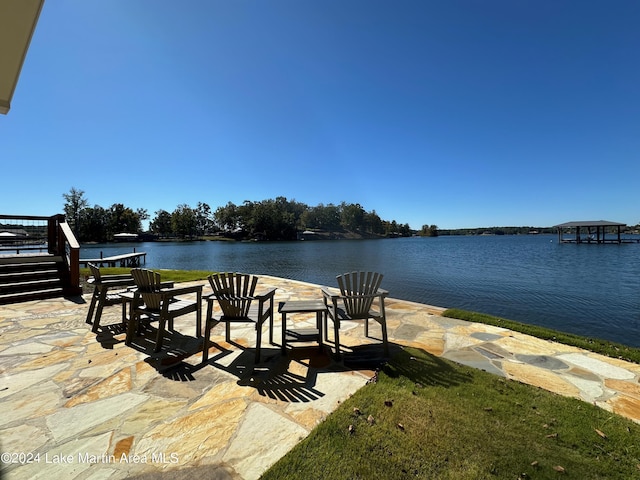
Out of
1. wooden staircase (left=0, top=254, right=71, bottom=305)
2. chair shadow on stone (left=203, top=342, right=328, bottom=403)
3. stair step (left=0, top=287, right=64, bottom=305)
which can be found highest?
wooden staircase (left=0, top=254, right=71, bottom=305)

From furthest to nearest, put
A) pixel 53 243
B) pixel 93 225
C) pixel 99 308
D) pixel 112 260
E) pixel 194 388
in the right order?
pixel 93 225 → pixel 112 260 → pixel 53 243 → pixel 99 308 → pixel 194 388

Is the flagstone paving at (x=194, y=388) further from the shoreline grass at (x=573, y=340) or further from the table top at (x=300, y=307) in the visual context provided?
the table top at (x=300, y=307)

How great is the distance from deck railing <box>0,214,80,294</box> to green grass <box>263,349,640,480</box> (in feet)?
25.6

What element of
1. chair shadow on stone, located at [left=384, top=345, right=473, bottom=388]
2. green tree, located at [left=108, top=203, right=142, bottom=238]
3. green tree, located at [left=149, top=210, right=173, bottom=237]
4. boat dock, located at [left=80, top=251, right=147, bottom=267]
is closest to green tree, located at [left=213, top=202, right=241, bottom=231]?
green tree, located at [left=149, top=210, right=173, bottom=237]

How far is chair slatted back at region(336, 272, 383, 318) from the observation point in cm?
333

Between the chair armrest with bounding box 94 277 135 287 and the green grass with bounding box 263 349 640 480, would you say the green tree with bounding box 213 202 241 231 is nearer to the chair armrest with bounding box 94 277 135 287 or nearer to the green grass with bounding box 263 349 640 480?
the chair armrest with bounding box 94 277 135 287

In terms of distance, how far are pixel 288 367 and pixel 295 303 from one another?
2.55 feet

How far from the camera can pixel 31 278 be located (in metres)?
6.83

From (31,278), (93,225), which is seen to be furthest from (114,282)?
→ (93,225)

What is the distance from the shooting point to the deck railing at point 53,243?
683 cm

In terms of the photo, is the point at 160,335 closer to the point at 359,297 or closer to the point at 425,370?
the point at 359,297

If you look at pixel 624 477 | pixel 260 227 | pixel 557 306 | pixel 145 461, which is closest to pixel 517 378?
pixel 624 477

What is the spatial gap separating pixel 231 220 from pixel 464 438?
86.1m

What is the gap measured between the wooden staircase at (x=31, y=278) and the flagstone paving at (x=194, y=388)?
245 cm
